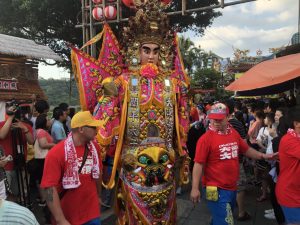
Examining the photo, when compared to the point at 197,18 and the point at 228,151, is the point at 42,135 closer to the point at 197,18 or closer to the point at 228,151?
the point at 228,151

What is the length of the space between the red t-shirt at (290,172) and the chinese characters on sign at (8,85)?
8.71 feet

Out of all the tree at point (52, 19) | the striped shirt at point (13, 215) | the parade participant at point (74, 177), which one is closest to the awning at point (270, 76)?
the parade participant at point (74, 177)

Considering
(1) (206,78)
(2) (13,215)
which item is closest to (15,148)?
(2) (13,215)

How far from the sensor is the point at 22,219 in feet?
3.97

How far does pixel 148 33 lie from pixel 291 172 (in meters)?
1.77

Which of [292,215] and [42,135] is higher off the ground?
[42,135]

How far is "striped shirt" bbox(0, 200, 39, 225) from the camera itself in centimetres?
118

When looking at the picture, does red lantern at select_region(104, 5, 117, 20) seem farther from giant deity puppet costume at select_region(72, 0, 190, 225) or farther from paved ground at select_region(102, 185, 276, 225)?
giant deity puppet costume at select_region(72, 0, 190, 225)

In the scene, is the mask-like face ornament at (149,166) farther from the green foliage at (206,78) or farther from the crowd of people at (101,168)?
the green foliage at (206,78)

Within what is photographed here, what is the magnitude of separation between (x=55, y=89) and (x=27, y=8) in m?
26.3

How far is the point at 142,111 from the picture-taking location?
3.19 meters

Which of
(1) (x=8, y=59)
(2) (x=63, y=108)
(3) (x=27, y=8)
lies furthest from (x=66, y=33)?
(1) (x=8, y=59)

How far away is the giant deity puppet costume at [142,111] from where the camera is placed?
308cm

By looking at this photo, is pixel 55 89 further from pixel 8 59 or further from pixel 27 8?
pixel 8 59
